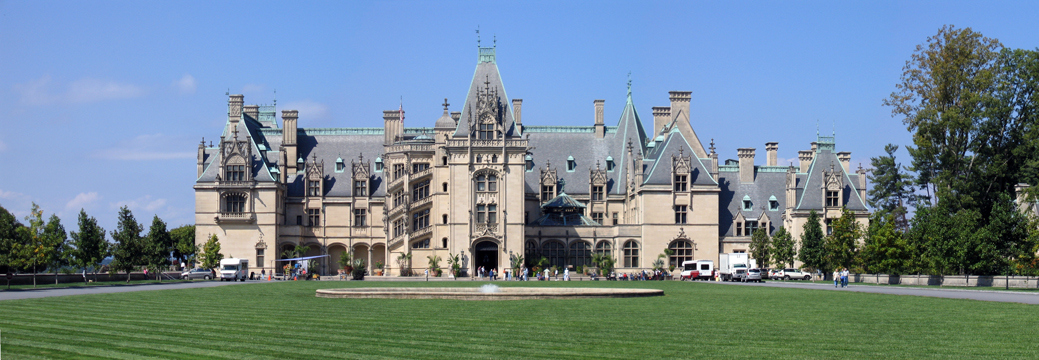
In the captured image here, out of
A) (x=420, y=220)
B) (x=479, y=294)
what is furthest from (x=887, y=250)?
(x=420, y=220)

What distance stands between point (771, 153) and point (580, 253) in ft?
77.7

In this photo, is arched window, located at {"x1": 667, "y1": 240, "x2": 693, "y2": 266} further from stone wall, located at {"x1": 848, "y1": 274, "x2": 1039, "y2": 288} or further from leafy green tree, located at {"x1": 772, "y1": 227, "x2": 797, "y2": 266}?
stone wall, located at {"x1": 848, "y1": 274, "x2": 1039, "y2": 288}

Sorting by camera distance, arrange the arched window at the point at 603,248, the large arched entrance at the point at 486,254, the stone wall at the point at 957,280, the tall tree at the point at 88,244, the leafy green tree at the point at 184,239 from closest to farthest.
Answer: the stone wall at the point at 957,280 → the tall tree at the point at 88,244 → the large arched entrance at the point at 486,254 → the arched window at the point at 603,248 → the leafy green tree at the point at 184,239

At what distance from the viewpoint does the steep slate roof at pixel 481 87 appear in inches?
3374

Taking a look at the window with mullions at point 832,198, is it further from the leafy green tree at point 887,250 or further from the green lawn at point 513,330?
the green lawn at point 513,330

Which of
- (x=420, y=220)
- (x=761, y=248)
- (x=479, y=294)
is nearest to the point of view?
(x=479, y=294)

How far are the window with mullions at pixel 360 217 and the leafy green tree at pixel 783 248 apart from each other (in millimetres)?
37986

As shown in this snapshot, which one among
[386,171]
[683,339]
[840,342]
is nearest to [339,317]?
[683,339]

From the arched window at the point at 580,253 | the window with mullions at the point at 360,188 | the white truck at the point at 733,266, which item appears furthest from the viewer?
the window with mullions at the point at 360,188

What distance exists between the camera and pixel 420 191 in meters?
89.4

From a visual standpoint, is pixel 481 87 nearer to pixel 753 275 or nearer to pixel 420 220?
pixel 420 220

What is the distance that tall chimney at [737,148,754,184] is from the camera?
94.8 metres

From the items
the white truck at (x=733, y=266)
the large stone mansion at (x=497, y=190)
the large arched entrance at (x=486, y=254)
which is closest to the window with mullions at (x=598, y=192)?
the large stone mansion at (x=497, y=190)

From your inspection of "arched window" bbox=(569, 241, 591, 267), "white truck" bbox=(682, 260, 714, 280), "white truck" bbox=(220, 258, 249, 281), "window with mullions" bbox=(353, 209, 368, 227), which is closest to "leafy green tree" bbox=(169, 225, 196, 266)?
"window with mullions" bbox=(353, 209, 368, 227)
